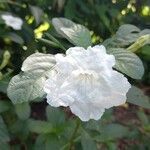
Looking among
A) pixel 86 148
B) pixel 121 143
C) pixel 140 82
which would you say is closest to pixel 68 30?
pixel 86 148

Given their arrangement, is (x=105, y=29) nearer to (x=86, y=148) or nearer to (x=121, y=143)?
(x=121, y=143)

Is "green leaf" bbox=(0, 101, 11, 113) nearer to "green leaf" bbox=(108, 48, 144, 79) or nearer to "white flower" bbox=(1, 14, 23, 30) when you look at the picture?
"white flower" bbox=(1, 14, 23, 30)

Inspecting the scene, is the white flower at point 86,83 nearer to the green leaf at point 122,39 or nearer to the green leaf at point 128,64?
the green leaf at point 128,64

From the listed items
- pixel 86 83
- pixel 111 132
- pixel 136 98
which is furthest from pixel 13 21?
pixel 86 83

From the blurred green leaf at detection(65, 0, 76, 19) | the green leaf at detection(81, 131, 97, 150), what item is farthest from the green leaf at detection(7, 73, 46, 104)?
the blurred green leaf at detection(65, 0, 76, 19)

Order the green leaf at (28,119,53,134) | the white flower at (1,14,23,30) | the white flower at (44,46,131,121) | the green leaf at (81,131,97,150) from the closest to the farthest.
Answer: the white flower at (44,46,131,121), the green leaf at (81,131,97,150), the green leaf at (28,119,53,134), the white flower at (1,14,23,30)

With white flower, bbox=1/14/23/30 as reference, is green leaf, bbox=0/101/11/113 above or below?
below
